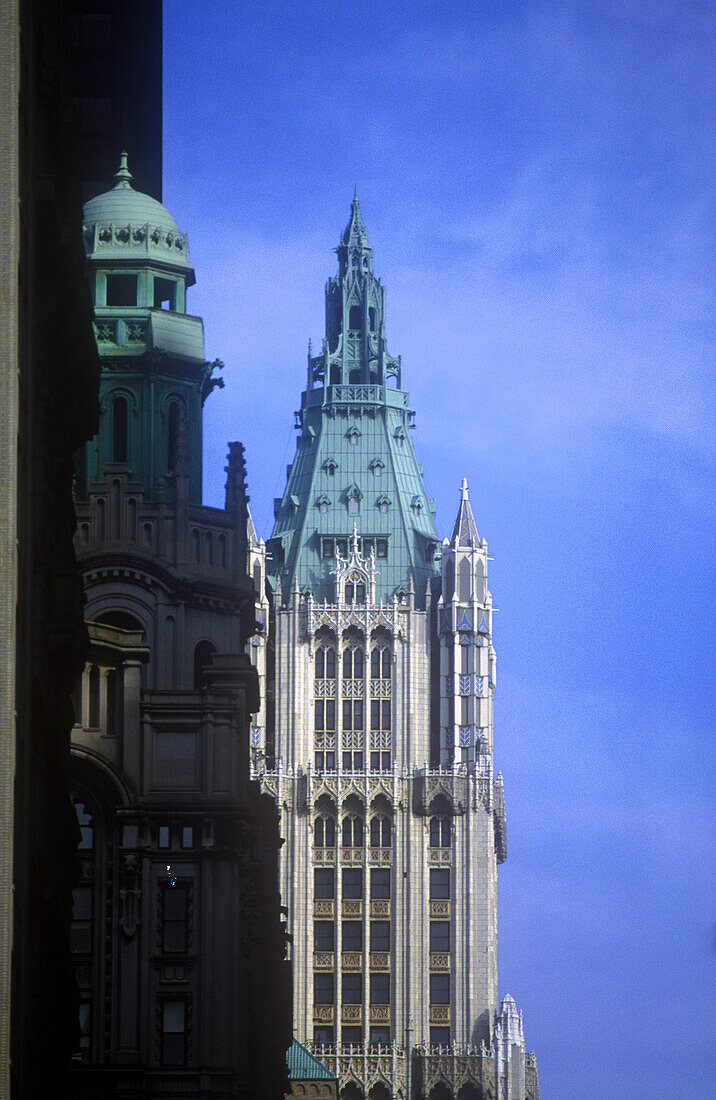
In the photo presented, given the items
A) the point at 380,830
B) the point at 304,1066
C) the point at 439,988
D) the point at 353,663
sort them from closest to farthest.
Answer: the point at 304,1066 → the point at 439,988 → the point at 380,830 → the point at 353,663

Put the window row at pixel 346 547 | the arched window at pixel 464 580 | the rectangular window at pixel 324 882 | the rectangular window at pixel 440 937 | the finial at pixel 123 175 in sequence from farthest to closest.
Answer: the window row at pixel 346 547 < the arched window at pixel 464 580 < the rectangular window at pixel 324 882 < the rectangular window at pixel 440 937 < the finial at pixel 123 175

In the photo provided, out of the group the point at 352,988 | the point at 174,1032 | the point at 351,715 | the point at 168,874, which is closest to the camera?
the point at 174,1032

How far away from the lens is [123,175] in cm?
9106

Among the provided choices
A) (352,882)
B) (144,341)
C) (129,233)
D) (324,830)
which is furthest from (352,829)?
(129,233)

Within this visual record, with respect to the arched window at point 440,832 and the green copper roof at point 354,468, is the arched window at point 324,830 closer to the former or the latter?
the arched window at point 440,832

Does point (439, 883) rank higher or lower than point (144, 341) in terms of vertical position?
lower

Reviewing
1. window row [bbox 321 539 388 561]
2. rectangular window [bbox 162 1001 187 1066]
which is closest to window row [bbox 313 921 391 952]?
window row [bbox 321 539 388 561]

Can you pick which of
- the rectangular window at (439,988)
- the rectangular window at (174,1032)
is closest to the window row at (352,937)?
the rectangular window at (439,988)

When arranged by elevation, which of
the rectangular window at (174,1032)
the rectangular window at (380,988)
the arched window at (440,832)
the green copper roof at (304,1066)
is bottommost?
the rectangular window at (174,1032)

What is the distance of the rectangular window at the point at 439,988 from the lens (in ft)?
547

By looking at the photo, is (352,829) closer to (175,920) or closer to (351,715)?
(351,715)

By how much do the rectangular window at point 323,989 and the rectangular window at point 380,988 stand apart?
7.88 feet

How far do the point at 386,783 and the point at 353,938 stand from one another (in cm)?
945

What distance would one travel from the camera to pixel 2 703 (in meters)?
41.7
